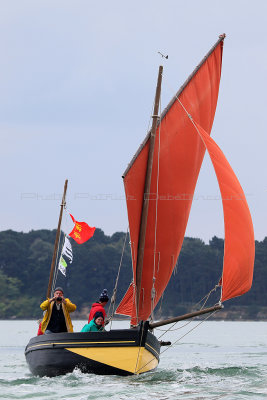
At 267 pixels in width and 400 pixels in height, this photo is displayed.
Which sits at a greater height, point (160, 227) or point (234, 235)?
point (160, 227)

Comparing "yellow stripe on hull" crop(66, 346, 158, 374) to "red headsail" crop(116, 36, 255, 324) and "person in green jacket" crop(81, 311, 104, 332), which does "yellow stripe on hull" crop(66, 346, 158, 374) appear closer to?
"person in green jacket" crop(81, 311, 104, 332)

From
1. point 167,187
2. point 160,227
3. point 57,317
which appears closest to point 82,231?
point 160,227

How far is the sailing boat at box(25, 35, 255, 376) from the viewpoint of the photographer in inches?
760

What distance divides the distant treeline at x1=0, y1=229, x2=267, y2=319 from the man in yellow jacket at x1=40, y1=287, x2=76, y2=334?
102104 millimetres

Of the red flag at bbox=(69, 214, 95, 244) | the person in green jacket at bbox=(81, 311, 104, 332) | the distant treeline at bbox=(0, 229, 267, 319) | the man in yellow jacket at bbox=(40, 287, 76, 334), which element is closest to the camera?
the person in green jacket at bbox=(81, 311, 104, 332)

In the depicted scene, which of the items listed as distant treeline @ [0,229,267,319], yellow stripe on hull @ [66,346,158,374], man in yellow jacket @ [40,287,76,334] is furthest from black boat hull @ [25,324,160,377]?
distant treeline @ [0,229,267,319]

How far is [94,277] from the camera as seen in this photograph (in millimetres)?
129000

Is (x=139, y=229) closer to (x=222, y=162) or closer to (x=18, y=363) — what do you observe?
(x=222, y=162)

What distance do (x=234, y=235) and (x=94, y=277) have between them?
109926 millimetres

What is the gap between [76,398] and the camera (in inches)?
684

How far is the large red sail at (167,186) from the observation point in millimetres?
21750

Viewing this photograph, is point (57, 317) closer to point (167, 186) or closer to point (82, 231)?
point (167, 186)

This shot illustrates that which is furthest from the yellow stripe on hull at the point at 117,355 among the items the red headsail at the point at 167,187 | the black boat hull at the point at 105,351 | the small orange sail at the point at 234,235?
the red headsail at the point at 167,187

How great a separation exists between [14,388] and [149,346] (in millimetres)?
3187
